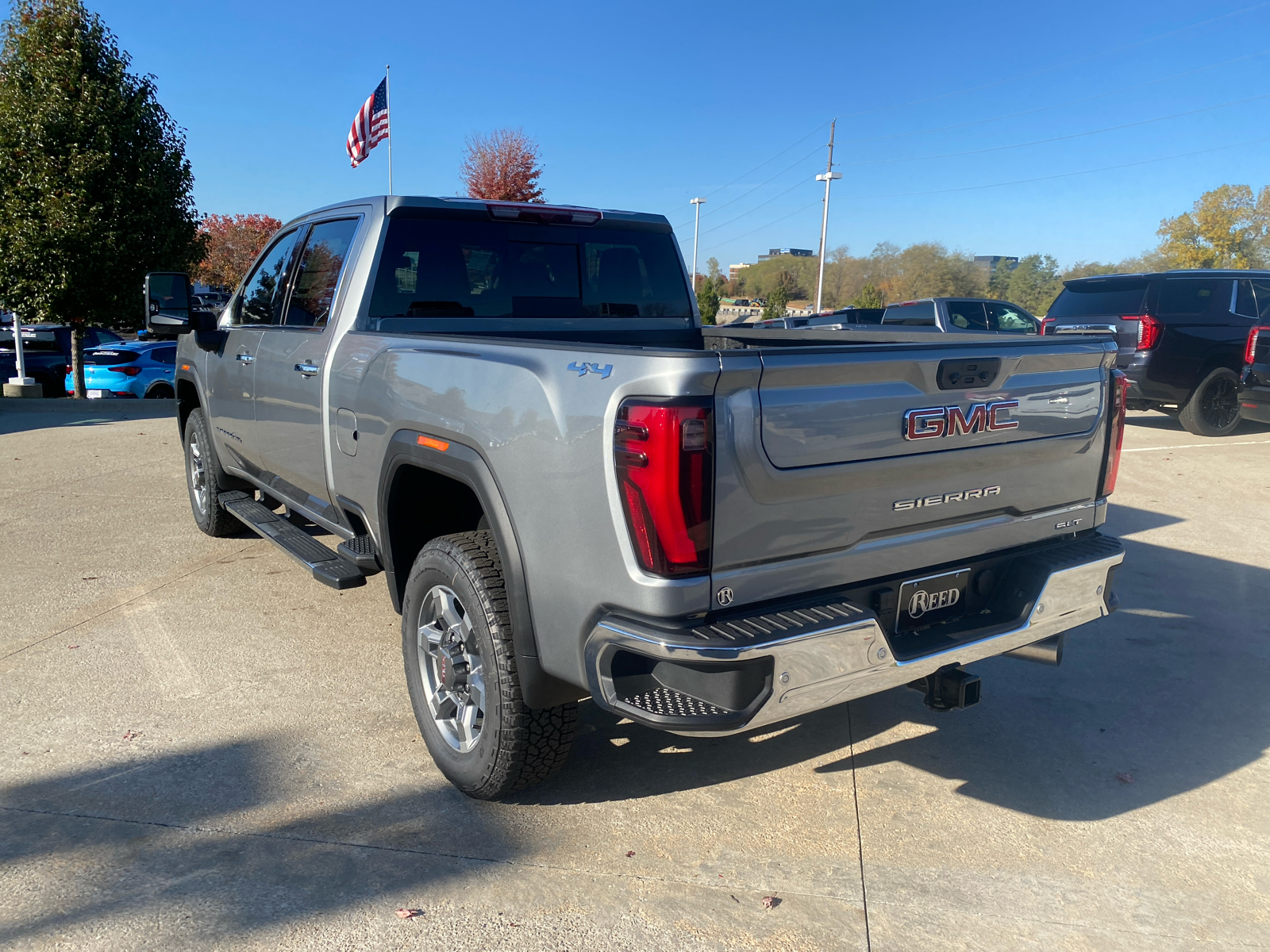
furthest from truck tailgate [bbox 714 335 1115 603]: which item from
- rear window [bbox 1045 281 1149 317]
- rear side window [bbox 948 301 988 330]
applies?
rear side window [bbox 948 301 988 330]

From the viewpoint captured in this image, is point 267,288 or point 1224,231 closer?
point 267,288

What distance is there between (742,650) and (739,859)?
903mm

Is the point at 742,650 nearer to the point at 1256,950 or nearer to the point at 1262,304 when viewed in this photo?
the point at 1256,950

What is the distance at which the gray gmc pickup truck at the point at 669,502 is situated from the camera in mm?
2318

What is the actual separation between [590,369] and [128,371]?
51.6 feet

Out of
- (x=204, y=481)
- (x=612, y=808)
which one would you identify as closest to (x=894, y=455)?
(x=612, y=808)

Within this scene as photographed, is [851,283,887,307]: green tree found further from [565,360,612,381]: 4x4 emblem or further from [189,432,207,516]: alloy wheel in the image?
[565,360,612,381]: 4x4 emblem

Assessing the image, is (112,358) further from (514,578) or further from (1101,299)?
(514,578)

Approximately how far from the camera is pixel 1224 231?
48562 millimetres

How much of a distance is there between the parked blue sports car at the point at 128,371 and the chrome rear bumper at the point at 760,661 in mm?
15350

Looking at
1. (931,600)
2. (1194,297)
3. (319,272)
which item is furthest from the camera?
(1194,297)

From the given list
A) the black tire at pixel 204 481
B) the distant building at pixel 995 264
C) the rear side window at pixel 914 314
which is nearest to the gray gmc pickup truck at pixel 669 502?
the black tire at pixel 204 481

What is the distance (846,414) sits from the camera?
248 cm

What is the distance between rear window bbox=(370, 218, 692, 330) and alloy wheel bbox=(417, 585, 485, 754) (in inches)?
53.6
